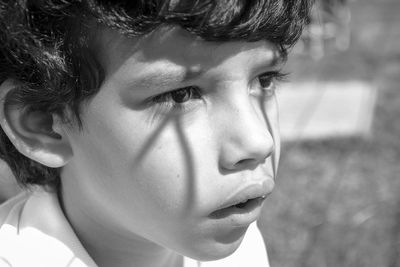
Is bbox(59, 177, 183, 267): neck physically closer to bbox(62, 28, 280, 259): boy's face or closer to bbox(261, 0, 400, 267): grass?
bbox(62, 28, 280, 259): boy's face

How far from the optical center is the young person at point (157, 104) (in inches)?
40.7

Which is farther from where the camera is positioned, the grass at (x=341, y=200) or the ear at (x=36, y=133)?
the grass at (x=341, y=200)

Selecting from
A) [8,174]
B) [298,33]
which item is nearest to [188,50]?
[298,33]

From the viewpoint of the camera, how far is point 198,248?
3.71 feet

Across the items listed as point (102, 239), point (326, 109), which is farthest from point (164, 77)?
point (326, 109)

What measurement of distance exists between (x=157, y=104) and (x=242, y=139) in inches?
5.4

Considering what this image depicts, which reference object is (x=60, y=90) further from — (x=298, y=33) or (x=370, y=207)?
(x=370, y=207)

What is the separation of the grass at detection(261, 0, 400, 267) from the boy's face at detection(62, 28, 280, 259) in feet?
4.23

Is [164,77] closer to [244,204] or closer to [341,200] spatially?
[244,204]

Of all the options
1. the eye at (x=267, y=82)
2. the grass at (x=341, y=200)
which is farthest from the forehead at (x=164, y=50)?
the grass at (x=341, y=200)

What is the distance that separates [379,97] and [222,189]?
312cm

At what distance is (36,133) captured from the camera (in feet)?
3.87

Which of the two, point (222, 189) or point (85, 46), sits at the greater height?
point (85, 46)

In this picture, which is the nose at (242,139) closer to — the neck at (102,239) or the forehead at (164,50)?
the forehead at (164,50)
